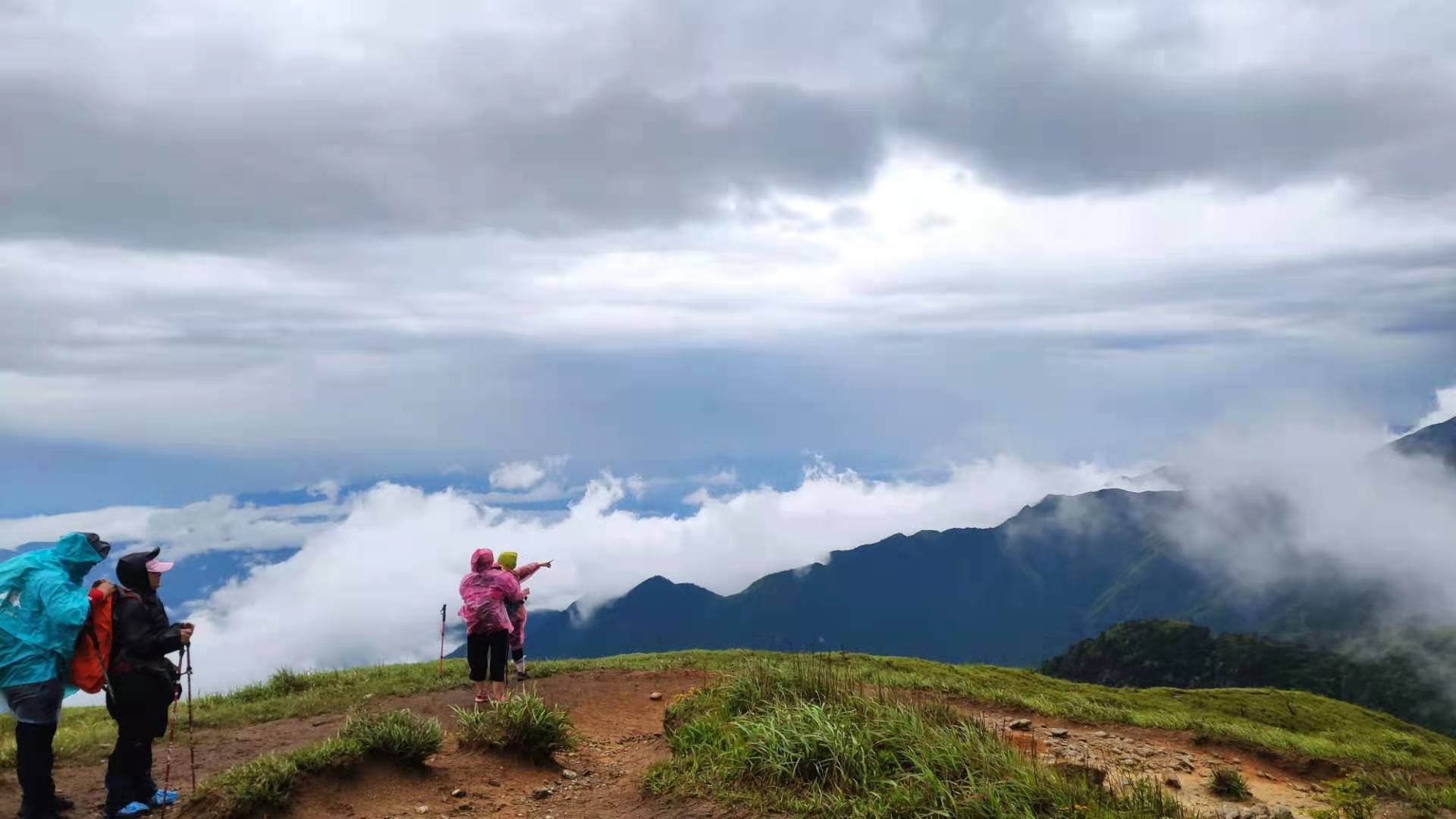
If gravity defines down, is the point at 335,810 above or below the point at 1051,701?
above

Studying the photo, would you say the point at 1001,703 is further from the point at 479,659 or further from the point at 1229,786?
the point at 479,659

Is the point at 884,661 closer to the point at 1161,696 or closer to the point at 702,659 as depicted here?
the point at 702,659

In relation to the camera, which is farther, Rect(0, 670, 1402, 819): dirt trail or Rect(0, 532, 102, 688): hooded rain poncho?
Rect(0, 670, 1402, 819): dirt trail

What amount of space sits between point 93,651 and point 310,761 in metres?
2.72

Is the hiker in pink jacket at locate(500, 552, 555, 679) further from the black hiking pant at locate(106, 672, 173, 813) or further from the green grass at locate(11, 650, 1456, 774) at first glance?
the black hiking pant at locate(106, 672, 173, 813)

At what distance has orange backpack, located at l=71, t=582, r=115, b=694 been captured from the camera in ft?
35.5

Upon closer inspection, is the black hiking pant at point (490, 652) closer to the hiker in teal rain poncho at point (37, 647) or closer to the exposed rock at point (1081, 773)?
the hiker in teal rain poncho at point (37, 647)

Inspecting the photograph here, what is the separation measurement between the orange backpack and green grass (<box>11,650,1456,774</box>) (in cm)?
396

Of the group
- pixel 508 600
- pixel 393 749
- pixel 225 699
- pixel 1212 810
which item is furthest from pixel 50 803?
pixel 1212 810

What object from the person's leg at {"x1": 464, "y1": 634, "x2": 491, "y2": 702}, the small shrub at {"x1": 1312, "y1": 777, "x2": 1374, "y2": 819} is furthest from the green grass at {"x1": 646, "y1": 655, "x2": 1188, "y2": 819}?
the person's leg at {"x1": 464, "y1": 634, "x2": 491, "y2": 702}

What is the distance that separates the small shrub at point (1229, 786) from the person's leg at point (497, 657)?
11167 mm

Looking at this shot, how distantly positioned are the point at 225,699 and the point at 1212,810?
18.0m

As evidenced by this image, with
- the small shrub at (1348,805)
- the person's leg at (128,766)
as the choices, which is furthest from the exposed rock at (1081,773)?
the person's leg at (128,766)

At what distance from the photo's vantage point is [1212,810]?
10.7 meters
